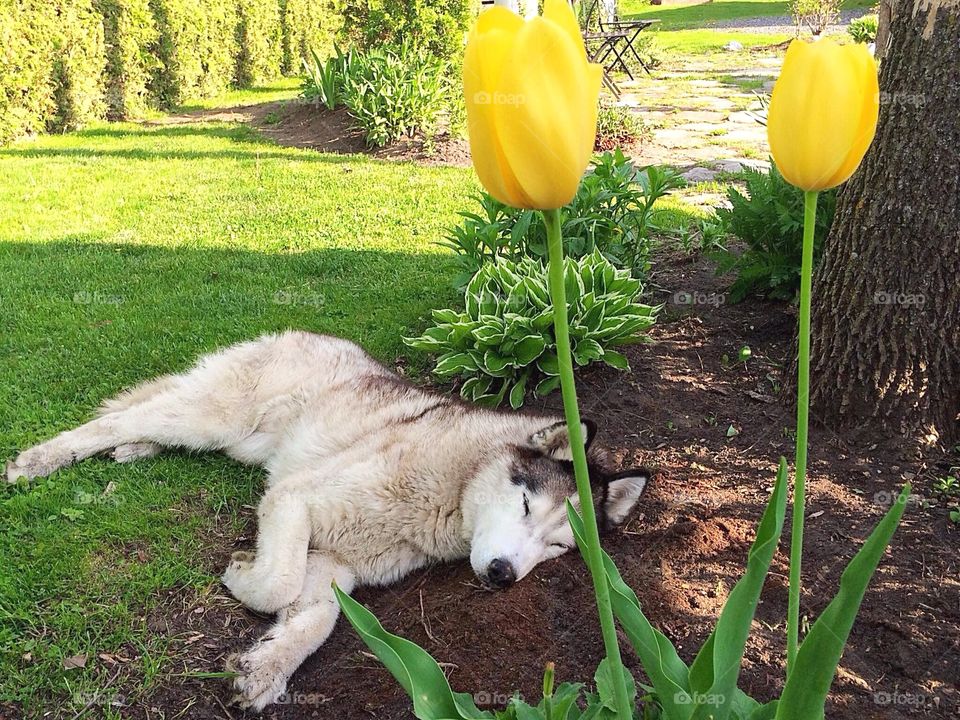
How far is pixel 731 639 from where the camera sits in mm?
1575

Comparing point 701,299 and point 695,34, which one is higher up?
point 695,34

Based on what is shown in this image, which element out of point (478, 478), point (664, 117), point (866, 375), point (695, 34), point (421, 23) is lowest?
point (478, 478)

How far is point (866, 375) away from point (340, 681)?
2721mm

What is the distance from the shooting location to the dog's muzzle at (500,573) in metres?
2.86

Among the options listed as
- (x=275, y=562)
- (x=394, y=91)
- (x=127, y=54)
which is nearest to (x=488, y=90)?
(x=275, y=562)

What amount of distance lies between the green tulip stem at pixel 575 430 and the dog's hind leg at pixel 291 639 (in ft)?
4.07

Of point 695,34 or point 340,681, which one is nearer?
point 340,681

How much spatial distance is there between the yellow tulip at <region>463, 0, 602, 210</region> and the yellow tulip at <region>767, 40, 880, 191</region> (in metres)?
0.41

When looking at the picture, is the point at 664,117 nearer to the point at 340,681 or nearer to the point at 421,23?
the point at 421,23

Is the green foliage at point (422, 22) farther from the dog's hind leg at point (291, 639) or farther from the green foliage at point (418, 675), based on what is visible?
the green foliage at point (418, 675)

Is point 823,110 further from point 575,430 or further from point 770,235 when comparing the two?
point 770,235

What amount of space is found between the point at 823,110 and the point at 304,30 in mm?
16988

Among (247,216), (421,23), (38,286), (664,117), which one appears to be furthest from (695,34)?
(38,286)

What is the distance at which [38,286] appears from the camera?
241 inches
